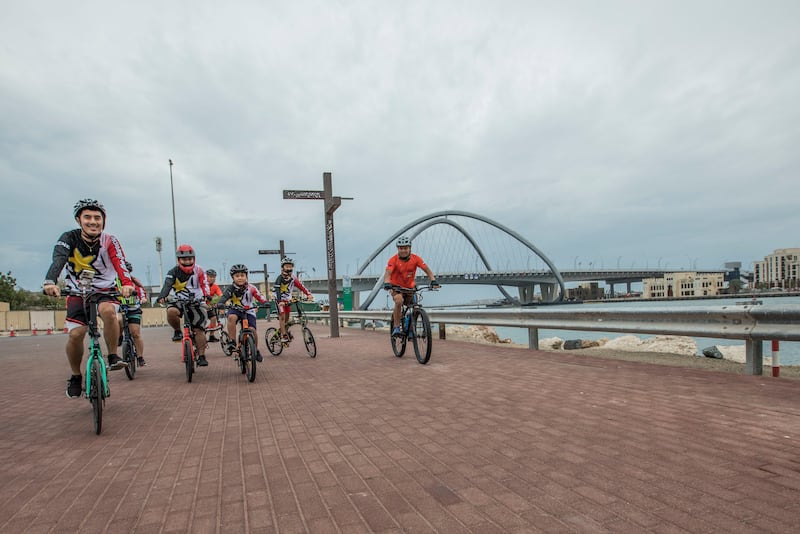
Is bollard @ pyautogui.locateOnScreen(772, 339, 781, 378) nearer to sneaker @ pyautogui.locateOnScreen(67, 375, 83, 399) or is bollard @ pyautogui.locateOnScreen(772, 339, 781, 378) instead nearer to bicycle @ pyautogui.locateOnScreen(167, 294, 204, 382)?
sneaker @ pyautogui.locateOnScreen(67, 375, 83, 399)

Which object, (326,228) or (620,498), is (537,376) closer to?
(620,498)

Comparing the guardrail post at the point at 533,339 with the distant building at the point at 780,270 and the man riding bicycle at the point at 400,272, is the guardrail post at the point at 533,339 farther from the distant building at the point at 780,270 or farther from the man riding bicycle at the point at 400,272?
the distant building at the point at 780,270

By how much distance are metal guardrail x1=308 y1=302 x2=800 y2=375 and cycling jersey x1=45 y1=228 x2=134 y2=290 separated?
6.21 meters

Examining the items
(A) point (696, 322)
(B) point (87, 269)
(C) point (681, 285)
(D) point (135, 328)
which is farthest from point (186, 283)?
(C) point (681, 285)

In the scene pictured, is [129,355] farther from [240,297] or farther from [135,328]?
[240,297]

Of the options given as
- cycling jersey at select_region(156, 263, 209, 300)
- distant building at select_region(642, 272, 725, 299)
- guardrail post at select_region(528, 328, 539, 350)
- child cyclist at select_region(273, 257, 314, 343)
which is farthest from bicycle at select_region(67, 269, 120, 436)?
distant building at select_region(642, 272, 725, 299)

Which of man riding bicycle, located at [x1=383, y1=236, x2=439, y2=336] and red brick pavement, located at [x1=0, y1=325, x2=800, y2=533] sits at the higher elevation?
man riding bicycle, located at [x1=383, y1=236, x2=439, y2=336]

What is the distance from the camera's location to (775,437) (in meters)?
3.23

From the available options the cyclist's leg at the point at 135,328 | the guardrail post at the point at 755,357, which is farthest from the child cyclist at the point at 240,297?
the guardrail post at the point at 755,357

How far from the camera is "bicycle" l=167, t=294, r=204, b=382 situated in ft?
22.7

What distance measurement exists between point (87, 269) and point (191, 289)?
105 inches

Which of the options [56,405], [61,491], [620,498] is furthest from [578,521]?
[56,405]

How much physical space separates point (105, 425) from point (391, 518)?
347cm

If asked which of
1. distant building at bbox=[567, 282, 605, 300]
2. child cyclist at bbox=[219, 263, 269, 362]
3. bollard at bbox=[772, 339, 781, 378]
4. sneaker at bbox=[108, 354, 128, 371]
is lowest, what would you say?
distant building at bbox=[567, 282, 605, 300]
